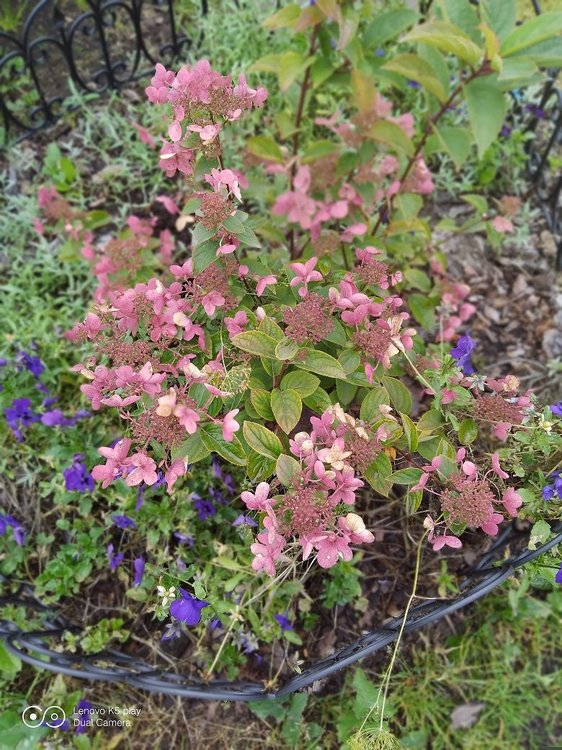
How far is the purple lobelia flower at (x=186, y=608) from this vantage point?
135 cm

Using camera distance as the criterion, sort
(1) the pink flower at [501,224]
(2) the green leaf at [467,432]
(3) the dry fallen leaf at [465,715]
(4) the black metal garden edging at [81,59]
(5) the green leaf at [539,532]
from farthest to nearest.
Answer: (4) the black metal garden edging at [81,59]
(1) the pink flower at [501,224]
(3) the dry fallen leaf at [465,715]
(2) the green leaf at [467,432]
(5) the green leaf at [539,532]

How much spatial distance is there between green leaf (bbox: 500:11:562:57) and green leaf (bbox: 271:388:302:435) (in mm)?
1056

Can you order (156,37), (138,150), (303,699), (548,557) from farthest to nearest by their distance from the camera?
(156,37) < (138,150) < (303,699) < (548,557)

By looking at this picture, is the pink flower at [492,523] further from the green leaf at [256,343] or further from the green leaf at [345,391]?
the green leaf at [256,343]

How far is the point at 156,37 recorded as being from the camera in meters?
3.07

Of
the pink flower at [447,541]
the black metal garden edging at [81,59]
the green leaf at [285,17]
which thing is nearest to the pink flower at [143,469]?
the pink flower at [447,541]

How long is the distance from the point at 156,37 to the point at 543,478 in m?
2.84

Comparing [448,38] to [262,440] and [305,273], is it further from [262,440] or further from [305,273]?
[262,440]

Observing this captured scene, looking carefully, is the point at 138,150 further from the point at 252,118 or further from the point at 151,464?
the point at 151,464

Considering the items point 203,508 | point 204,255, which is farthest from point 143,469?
point 203,508

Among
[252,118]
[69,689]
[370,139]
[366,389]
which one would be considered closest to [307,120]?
[252,118]

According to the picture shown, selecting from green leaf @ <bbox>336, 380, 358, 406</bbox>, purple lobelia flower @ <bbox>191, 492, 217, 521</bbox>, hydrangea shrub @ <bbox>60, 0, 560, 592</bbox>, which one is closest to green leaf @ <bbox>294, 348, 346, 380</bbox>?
hydrangea shrub @ <bbox>60, 0, 560, 592</bbox>

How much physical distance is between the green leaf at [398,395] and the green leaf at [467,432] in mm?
126

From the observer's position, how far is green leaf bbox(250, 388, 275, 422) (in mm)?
1285
